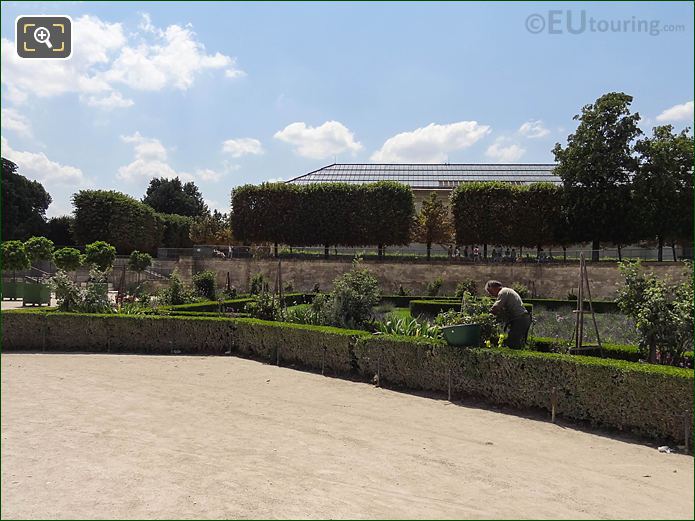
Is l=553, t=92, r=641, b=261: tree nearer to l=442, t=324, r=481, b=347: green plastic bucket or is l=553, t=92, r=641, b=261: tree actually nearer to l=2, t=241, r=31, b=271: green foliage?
l=442, t=324, r=481, b=347: green plastic bucket

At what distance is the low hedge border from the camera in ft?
22.9

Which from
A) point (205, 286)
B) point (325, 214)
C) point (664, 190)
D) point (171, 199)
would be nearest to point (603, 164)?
point (664, 190)

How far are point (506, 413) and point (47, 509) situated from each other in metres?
5.95

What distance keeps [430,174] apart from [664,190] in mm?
35166

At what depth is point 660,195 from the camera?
33.2 metres

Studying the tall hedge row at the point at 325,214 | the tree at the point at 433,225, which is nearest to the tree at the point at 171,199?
the tall hedge row at the point at 325,214

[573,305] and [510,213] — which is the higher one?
[510,213]

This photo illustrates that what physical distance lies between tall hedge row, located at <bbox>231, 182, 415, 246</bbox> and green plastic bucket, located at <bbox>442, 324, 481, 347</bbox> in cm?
2903

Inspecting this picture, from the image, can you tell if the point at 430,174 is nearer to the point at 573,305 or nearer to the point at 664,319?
the point at 573,305

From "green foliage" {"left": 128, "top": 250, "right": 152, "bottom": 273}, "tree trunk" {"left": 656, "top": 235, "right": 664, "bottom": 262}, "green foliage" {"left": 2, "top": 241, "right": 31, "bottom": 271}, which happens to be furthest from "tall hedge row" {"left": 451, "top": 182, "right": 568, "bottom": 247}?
"green foliage" {"left": 2, "top": 241, "right": 31, "bottom": 271}

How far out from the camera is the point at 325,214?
127ft

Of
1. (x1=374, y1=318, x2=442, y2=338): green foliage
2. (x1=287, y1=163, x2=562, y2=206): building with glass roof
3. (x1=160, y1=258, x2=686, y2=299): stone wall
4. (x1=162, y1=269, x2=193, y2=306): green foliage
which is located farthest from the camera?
(x1=287, y1=163, x2=562, y2=206): building with glass roof

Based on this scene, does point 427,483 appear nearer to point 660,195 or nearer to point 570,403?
point 570,403

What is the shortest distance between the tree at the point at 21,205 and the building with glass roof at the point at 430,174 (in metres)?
26.3
